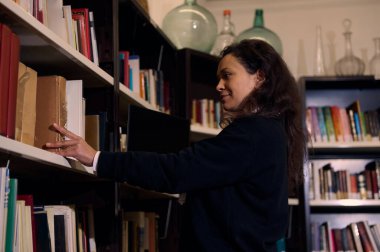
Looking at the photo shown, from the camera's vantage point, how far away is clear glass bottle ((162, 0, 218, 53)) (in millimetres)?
3303

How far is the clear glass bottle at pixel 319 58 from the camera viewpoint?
12.3 ft

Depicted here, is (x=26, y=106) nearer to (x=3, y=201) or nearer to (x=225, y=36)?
(x=3, y=201)

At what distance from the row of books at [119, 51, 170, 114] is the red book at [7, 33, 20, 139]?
0.93m

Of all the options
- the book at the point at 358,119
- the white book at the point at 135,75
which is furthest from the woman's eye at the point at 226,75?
the book at the point at 358,119

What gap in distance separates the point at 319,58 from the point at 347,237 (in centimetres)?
110

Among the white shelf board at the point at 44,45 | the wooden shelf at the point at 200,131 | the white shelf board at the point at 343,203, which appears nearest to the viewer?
the white shelf board at the point at 44,45

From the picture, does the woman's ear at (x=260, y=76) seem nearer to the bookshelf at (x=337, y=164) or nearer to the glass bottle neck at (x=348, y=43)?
the bookshelf at (x=337, y=164)

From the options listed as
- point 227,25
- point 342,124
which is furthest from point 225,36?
point 342,124

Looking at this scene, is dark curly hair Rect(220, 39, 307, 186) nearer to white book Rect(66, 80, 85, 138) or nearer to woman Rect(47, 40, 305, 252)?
woman Rect(47, 40, 305, 252)

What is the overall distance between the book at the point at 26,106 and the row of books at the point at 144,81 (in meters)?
0.80

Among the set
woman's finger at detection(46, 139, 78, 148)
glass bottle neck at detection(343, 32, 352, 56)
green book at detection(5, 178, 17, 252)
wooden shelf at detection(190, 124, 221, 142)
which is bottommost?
green book at detection(5, 178, 17, 252)

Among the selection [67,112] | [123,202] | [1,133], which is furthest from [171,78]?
[1,133]

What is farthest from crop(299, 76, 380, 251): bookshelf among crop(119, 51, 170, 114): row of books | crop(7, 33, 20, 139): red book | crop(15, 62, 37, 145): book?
crop(7, 33, 20, 139): red book

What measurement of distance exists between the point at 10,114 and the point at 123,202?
149cm
